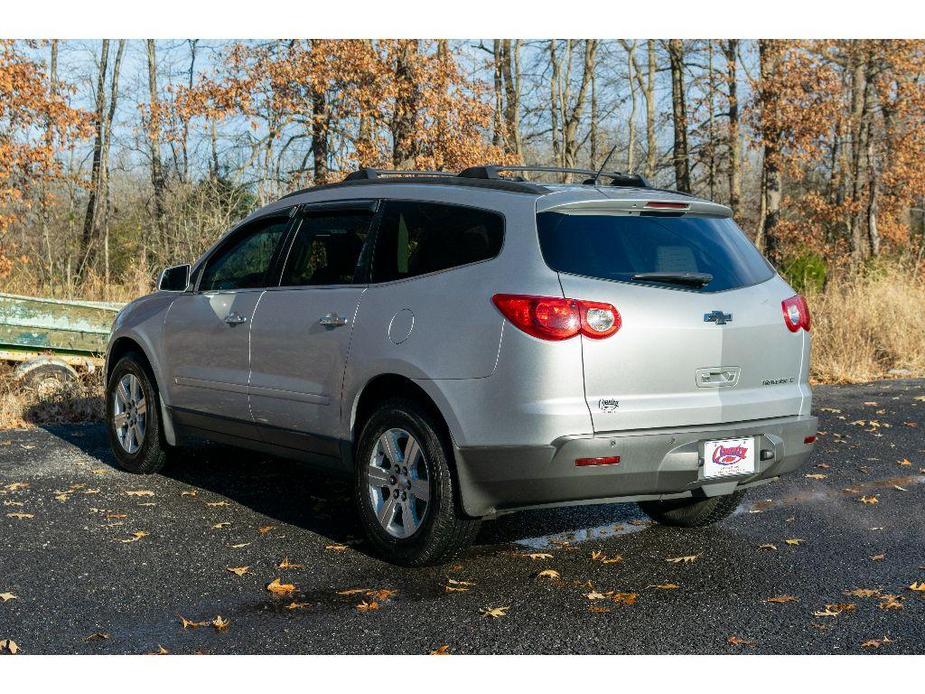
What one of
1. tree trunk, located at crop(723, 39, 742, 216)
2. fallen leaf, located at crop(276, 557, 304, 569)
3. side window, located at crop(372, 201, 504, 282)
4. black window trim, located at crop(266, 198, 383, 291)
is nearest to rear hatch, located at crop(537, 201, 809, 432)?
side window, located at crop(372, 201, 504, 282)

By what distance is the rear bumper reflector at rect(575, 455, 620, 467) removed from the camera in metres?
4.83

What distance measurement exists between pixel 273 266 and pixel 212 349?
0.74 m

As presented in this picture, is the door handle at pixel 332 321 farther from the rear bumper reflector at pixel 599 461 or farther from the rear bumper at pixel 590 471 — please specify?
the rear bumper reflector at pixel 599 461

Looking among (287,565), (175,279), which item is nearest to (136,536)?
(287,565)

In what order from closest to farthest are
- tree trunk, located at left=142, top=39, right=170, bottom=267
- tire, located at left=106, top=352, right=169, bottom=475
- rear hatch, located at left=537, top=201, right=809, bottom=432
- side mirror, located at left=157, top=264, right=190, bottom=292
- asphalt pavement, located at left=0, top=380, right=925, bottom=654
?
1. asphalt pavement, located at left=0, top=380, right=925, bottom=654
2. rear hatch, located at left=537, top=201, right=809, bottom=432
3. side mirror, located at left=157, top=264, right=190, bottom=292
4. tire, located at left=106, top=352, right=169, bottom=475
5. tree trunk, located at left=142, top=39, right=170, bottom=267

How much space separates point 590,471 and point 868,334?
12.1 metres

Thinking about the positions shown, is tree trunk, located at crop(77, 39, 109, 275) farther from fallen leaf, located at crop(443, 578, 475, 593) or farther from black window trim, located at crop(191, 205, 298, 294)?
fallen leaf, located at crop(443, 578, 475, 593)

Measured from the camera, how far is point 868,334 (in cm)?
1566

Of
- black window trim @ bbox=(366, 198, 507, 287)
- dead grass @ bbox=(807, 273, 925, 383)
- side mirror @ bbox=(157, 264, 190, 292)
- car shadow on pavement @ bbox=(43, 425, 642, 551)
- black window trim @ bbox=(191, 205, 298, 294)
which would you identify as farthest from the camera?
dead grass @ bbox=(807, 273, 925, 383)

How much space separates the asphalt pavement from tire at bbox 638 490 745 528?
11cm

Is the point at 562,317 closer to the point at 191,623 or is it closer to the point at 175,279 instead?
the point at 191,623

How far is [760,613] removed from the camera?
4711 mm

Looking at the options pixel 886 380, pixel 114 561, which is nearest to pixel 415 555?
pixel 114 561

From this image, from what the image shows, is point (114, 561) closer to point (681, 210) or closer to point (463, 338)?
point (463, 338)
